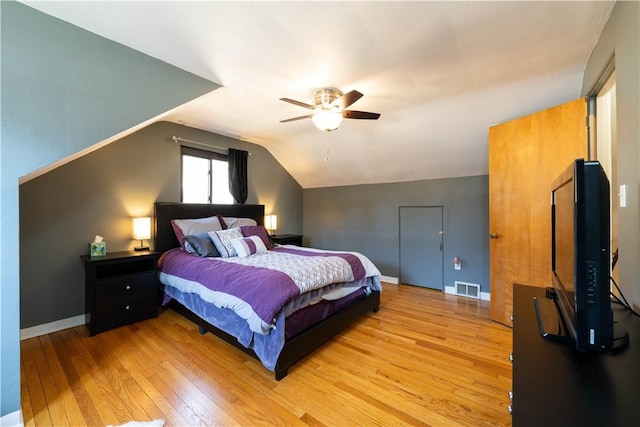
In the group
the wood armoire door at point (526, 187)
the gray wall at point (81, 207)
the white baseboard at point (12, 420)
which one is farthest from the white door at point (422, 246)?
the white baseboard at point (12, 420)

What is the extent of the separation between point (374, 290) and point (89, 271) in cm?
305

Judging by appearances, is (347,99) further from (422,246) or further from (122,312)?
(122,312)

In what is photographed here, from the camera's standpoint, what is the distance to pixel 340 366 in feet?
6.84

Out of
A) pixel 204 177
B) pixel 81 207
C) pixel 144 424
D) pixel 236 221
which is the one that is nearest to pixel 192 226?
pixel 236 221

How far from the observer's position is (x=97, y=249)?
281 cm

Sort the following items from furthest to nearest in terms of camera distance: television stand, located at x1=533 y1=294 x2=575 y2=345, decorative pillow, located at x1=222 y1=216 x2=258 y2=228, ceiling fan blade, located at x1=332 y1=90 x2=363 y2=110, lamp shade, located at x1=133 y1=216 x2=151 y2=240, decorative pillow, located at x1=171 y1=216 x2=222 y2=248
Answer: decorative pillow, located at x1=222 y1=216 x2=258 y2=228 < decorative pillow, located at x1=171 y1=216 x2=222 y2=248 < lamp shade, located at x1=133 y1=216 x2=151 y2=240 < ceiling fan blade, located at x1=332 y1=90 x2=363 y2=110 < television stand, located at x1=533 y1=294 x2=575 y2=345

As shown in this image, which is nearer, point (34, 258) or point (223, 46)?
point (223, 46)

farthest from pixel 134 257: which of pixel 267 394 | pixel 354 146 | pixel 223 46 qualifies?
pixel 354 146

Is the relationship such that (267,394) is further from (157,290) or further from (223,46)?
(223,46)

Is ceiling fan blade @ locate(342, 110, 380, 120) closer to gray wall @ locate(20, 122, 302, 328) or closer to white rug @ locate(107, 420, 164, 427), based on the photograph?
gray wall @ locate(20, 122, 302, 328)

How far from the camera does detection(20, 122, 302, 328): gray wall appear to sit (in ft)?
8.30

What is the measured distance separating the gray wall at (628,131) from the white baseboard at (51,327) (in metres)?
4.44

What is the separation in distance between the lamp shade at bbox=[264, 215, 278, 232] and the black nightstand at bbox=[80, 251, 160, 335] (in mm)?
2023

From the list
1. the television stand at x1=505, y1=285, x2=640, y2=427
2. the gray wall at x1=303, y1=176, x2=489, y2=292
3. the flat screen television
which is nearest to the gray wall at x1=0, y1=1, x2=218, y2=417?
the television stand at x1=505, y1=285, x2=640, y2=427
